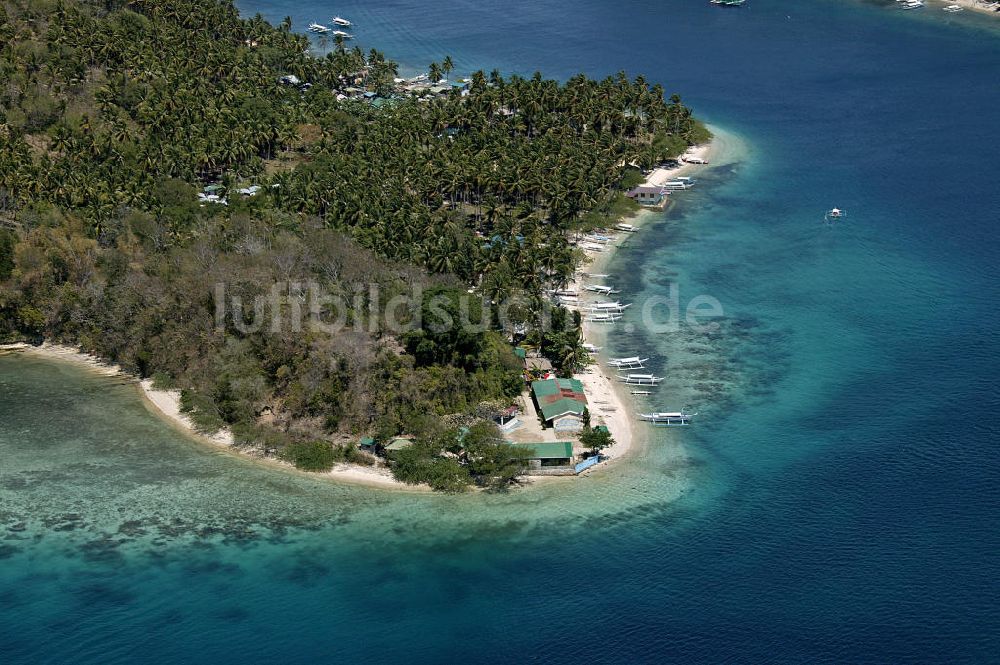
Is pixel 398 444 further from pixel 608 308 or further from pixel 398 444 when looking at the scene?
pixel 608 308

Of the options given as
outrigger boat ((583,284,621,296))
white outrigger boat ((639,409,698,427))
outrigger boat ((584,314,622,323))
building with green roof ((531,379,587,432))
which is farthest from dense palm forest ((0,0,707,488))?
white outrigger boat ((639,409,698,427))

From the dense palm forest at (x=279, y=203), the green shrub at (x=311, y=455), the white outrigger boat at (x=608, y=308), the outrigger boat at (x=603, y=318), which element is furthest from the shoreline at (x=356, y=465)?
the white outrigger boat at (x=608, y=308)

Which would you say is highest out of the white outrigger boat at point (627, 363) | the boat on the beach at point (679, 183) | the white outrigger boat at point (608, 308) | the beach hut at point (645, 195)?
the boat on the beach at point (679, 183)

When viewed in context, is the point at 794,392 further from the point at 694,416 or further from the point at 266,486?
the point at 266,486

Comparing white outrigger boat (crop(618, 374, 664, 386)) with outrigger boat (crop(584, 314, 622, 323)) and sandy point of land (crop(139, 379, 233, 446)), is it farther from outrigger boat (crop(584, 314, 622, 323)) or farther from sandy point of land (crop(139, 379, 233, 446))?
sandy point of land (crop(139, 379, 233, 446))

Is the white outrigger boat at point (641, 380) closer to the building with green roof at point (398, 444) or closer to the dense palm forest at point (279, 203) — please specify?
the dense palm forest at point (279, 203)

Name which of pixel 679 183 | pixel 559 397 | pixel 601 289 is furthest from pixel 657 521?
pixel 679 183

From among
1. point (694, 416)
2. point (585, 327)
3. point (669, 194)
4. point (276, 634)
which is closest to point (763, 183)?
point (669, 194)
